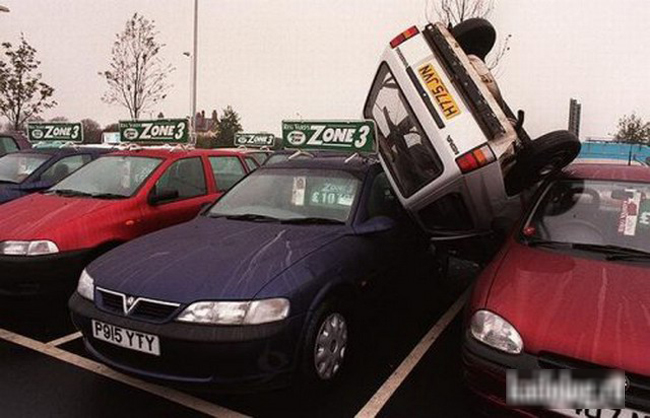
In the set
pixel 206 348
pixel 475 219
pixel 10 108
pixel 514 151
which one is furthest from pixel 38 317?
pixel 10 108

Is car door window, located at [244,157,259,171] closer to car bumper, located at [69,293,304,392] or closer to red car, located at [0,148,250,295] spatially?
red car, located at [0,148,250,295]

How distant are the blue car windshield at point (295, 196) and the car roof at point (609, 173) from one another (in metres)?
1.85

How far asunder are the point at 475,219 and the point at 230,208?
7.06ft

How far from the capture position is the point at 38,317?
4.36 metres

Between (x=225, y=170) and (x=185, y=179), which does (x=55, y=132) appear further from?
(x=185, y=179)

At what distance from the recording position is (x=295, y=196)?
4102mm

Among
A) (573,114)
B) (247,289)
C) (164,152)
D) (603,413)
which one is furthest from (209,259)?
(573,114)

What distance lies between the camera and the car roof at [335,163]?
14.2ft

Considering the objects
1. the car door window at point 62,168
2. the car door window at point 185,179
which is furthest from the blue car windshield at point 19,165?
the car door window at point 185,179

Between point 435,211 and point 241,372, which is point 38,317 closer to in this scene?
point 241,372

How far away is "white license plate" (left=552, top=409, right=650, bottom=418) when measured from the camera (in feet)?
6.99

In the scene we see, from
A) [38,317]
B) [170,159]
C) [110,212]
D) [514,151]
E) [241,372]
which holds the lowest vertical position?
[38,317]

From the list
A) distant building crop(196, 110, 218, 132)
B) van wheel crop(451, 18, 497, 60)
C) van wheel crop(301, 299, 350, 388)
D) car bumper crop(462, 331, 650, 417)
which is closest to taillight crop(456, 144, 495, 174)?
car bumper crop(462, 331, 650, 417)

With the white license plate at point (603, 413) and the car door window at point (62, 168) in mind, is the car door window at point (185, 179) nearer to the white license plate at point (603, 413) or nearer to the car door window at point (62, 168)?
the car door window at point (62, 168)
